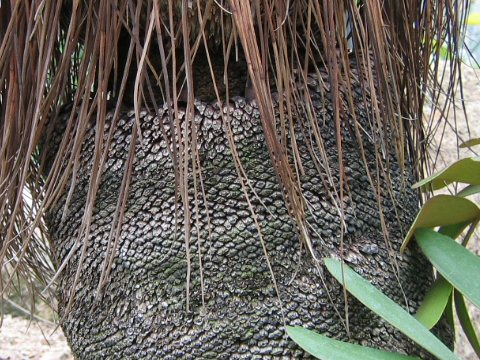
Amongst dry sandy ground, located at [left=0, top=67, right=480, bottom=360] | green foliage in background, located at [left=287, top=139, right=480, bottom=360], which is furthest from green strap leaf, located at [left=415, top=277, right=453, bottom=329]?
dry sandy ground, located at [left=0, top=67, right=480, bottom=360]

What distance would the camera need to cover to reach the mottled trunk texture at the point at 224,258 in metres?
0.72

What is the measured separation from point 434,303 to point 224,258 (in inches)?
9.6

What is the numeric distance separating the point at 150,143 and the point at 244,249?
16 centimetres

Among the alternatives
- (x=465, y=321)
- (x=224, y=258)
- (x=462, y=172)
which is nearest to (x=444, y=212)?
(x=462, y=172)

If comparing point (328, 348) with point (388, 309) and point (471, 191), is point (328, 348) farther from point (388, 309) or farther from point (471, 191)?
point (471, 191)

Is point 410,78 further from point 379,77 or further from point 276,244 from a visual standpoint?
point 276,244

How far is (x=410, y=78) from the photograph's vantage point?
0.86m

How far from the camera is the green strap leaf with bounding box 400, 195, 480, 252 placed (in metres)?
0.74

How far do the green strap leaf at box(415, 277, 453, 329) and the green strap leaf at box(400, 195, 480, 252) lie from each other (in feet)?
0.20

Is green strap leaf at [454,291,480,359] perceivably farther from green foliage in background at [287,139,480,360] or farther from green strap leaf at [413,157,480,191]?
green strap leaf at [413,157,480,191]

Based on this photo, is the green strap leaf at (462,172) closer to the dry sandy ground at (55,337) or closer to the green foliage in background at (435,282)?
the green foliage in background at (435,282)

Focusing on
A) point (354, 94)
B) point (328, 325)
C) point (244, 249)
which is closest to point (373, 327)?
point (328, 325)

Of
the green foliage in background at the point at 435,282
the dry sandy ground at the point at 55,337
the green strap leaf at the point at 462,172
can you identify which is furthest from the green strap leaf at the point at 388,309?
the dry sandy ground at the point at 55,337

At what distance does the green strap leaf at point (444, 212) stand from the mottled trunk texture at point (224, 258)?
0.15ft
